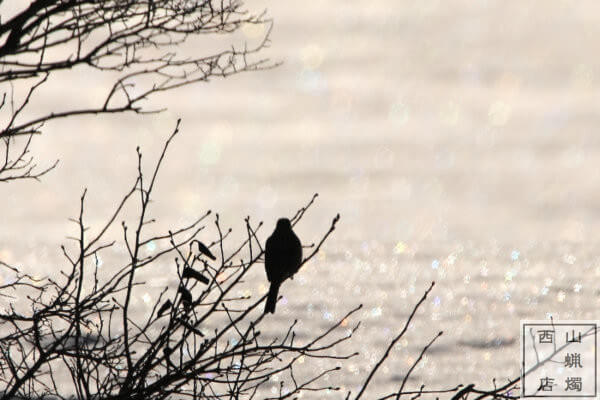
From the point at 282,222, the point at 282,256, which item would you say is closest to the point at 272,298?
the point at 282,256

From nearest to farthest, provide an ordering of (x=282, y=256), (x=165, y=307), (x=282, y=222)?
(x=165, y=307), (x=282, y=256), (x=282, y=222)

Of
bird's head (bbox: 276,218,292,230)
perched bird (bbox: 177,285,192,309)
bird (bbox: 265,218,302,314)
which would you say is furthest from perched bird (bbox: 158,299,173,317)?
bird's head (bbox: 276,218,292,230)

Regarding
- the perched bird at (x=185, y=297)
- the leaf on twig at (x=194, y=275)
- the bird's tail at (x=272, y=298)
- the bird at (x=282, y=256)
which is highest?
the bird at (x=282, y=256)

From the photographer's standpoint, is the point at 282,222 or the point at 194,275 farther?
the point at 282,222

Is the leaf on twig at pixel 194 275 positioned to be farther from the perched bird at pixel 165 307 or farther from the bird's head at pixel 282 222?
the bird's head at pixel 282 222

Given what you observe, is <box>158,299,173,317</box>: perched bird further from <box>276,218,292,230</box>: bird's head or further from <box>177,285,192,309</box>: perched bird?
<box>276,218,292,230</box>: bird's head

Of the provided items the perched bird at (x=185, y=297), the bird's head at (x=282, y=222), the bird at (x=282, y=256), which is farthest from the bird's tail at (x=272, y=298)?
the bird's head at (x=282, y=222)

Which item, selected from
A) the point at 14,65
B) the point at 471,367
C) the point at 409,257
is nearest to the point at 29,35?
the point at 14,65

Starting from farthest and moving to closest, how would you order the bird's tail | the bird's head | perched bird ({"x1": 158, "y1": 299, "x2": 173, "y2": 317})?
the bird's head, the bird's tail, perched bird ({"x1": 158, "y1": 299, "x2": 173, "y2": 317})

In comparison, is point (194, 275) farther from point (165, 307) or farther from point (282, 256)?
point (282, 256)

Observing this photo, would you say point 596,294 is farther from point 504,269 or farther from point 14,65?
point 14,65

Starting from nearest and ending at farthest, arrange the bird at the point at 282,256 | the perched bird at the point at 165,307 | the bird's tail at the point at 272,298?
the perched bird at the point at 165,307
the bird's tail at the point at 272,298
the bird at the point at 282,256

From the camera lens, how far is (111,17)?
6.83 metres

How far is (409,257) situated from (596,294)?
21882 millimetres
